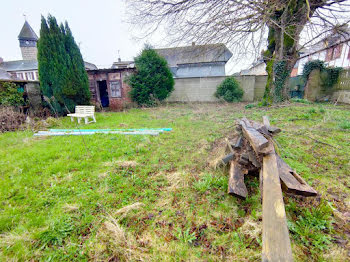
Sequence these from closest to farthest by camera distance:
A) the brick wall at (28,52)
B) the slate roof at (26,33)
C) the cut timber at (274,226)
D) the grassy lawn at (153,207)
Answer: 1. the cut timber at (274,226)
2. the grassy lawn at (153,207)
3. the slate roof at (26,33)
4. the brick wall at (28,52)

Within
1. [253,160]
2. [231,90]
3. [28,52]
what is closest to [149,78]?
[231,90]

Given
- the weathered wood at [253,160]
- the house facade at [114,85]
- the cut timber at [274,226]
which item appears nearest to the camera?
the cut timber at [274,226]

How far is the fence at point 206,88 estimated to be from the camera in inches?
478

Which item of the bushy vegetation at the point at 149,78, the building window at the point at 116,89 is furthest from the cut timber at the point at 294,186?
the building window at the point at 116,89

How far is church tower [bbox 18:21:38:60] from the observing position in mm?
34969

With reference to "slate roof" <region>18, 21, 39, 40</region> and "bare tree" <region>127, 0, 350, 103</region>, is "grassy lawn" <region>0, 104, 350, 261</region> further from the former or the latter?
"slate roof" <region>18, 21, 39, 40</region>

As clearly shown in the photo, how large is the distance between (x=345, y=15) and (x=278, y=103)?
3941mm

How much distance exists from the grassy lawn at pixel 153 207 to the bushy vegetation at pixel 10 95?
514 centimetres

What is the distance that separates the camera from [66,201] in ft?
6.44

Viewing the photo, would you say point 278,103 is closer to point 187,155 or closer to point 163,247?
point 187,155

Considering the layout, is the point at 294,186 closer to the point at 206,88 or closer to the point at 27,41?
the point at 206,88

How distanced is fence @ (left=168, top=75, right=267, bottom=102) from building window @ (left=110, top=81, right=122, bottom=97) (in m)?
4.39

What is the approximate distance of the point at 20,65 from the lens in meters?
33.0

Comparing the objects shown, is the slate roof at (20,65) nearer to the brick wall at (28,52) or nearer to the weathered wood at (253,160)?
the brick wall at (28,52)
